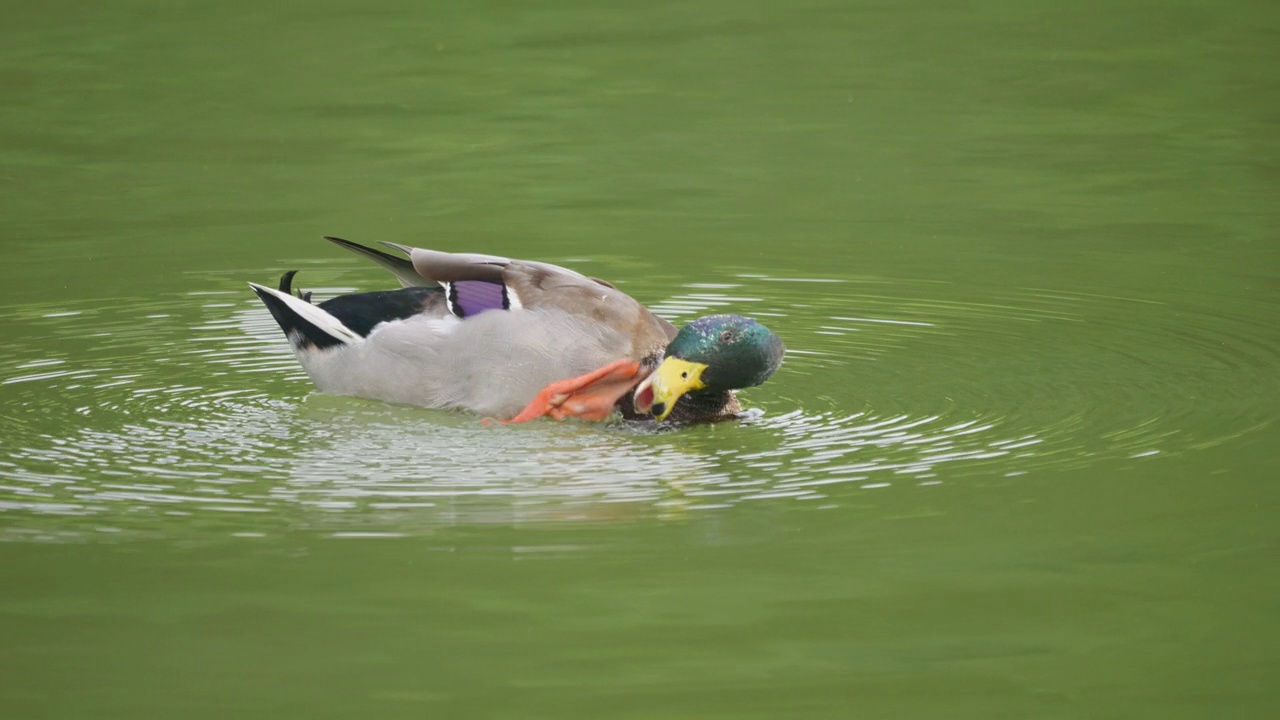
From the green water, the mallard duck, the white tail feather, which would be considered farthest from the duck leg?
the white tail feather

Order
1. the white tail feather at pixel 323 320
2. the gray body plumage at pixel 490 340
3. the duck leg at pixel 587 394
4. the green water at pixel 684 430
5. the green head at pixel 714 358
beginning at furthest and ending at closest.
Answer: the white tail feather at pixel 323 320
the gray body plumage at pixel 490 340
the duck leg at pixel 587 394
the green head at pixel 714 358
the green water at pixel 684 430

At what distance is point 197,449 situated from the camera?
26.9 feet

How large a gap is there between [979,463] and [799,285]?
419cm

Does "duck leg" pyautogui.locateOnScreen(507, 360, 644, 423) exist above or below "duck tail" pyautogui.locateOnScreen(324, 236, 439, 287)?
below

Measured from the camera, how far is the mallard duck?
8.64 meters

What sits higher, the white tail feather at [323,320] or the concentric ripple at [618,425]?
the white tail feather at [323,320]

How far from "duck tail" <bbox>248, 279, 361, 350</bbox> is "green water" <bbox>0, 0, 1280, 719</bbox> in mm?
305

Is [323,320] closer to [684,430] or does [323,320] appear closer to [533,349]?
[533,349]

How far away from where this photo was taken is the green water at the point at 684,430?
599cm

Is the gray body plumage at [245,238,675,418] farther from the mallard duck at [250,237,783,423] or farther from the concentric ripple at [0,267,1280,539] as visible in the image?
the concentric ripple at [0,267,1280,539]

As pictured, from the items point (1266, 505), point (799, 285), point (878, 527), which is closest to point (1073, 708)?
point (878, 527)

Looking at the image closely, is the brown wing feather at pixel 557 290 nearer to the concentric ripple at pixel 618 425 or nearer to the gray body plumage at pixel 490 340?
the gray body plumage at pixel 490 340

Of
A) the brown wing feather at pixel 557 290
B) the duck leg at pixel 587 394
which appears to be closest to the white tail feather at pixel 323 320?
the brown wing feather at pixel 557 290

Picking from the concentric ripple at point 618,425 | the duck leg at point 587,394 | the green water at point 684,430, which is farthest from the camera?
the duck leg at point 587,394
